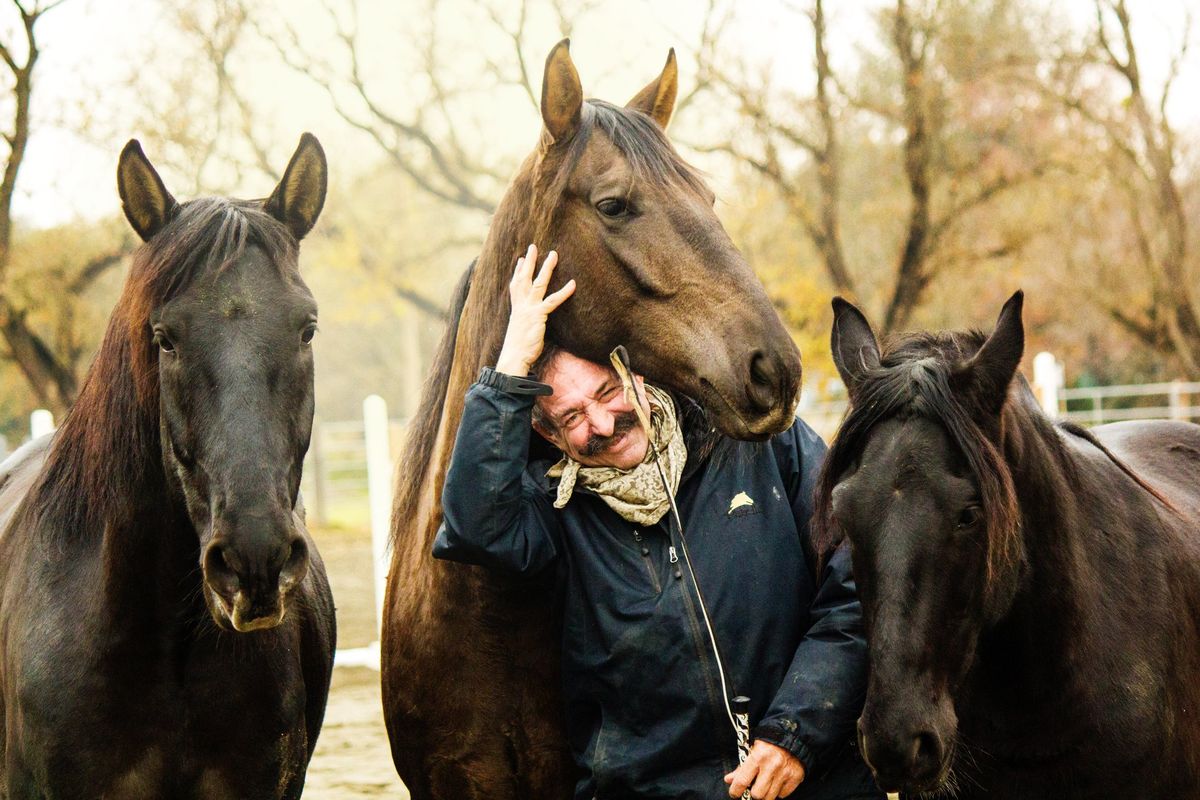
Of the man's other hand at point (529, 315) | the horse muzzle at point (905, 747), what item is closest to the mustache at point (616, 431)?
the man's other hand at point (529, 315)

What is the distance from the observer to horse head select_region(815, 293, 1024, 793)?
89.9 inches

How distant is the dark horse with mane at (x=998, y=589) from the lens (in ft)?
7.64

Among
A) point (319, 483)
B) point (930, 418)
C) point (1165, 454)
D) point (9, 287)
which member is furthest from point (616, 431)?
point (319, 483)

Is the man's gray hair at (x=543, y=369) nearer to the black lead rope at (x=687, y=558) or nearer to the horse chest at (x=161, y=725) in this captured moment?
the black lead rope at (x=687, y=558)

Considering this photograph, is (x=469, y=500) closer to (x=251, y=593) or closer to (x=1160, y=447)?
(x=251, y=593)

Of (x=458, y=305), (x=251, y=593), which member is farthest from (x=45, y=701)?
(x=458, y=305)

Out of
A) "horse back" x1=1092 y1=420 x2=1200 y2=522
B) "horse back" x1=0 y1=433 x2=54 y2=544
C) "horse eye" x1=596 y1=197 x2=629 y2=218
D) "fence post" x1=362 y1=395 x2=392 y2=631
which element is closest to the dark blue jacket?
"horse eye" x1=596 y1=197 x2=629 y2=218

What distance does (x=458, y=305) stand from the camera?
3260 millimetres

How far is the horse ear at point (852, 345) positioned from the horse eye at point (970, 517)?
0.39 m

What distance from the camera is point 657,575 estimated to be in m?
2.65

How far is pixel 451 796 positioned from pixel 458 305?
1.35 meters

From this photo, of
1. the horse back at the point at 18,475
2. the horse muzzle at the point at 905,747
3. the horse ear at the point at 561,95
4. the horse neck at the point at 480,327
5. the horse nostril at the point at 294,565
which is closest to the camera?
the horse muzzle at the point at 905,747

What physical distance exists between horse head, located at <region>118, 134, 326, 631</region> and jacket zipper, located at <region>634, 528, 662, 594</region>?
78cm

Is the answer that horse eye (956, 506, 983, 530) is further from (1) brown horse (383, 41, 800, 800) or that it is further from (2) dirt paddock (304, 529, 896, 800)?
(2) dirt paddock (304, 529, 896, 800)
